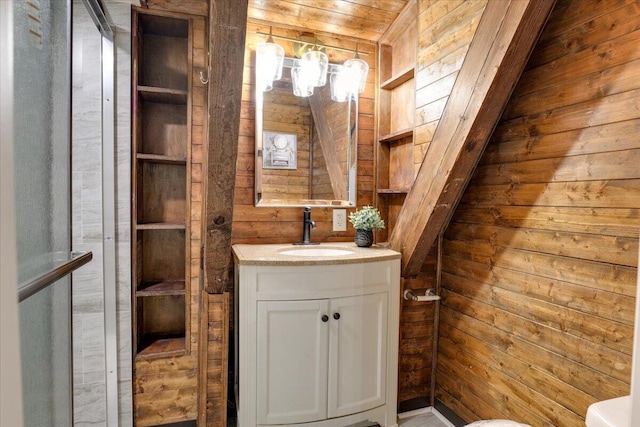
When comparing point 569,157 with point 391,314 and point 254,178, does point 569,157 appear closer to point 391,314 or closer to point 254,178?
point 391,314

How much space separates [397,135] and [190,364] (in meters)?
1.74

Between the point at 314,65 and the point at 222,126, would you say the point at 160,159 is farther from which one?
the point at 314,65

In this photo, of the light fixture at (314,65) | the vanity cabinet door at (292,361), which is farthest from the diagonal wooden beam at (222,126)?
the light fixture at (314,65)

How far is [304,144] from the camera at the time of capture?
6.60 ft

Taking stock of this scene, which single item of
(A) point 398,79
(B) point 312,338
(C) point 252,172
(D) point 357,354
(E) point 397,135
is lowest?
(D) point 357,354

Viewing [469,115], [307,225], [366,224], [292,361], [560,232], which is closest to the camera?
[560,232]

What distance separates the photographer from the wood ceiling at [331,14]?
1.81 metres

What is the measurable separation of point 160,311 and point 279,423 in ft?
3.02

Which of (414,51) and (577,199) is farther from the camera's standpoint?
(414,51)

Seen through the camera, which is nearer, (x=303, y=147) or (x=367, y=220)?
(x=367, y=220)

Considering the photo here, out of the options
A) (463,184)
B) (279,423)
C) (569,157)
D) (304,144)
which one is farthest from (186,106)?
(569,157)

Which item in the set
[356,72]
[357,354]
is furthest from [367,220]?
[356,72]

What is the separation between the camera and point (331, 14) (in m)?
1.89

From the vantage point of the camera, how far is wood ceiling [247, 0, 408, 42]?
71.1 inches
